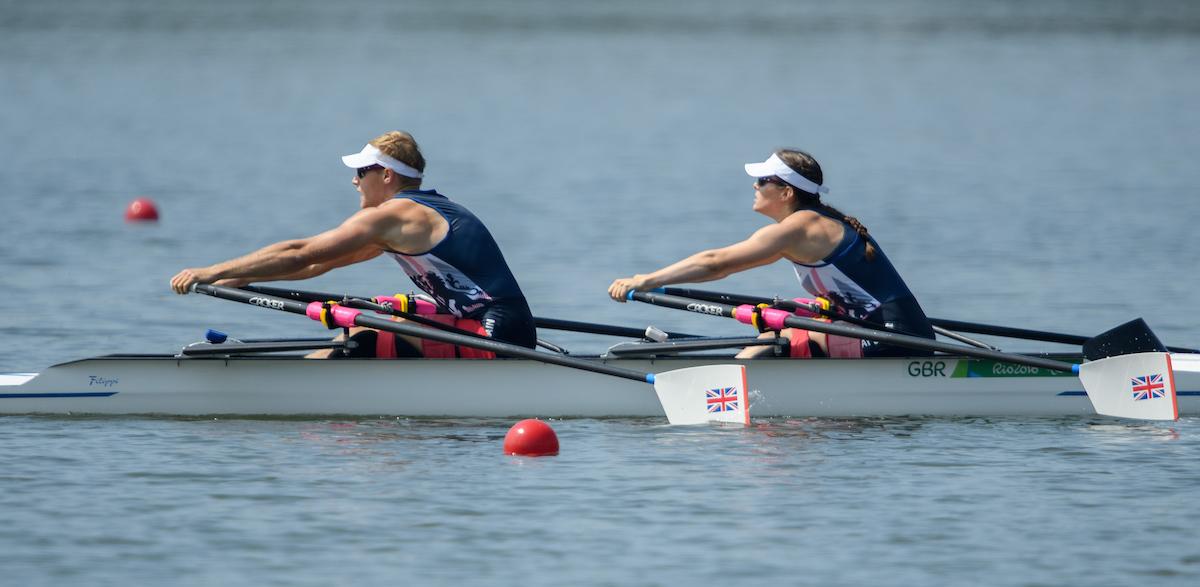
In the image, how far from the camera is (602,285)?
2122 centimetres

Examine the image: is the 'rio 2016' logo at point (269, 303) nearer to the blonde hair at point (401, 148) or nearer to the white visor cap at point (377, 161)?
the white visor cap at point (377, 161)

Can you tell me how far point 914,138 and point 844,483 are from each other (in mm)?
31919

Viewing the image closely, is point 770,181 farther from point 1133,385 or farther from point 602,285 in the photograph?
point 602,285

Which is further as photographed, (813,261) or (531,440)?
(813,261)

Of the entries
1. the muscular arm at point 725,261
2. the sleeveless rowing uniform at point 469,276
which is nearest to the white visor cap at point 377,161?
the sleeveless rowing uniform at point 469,276

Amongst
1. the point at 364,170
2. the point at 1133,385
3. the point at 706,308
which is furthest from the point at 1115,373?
the point at 364,170

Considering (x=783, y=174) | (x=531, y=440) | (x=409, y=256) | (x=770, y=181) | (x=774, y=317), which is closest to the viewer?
(x=531, y=440)

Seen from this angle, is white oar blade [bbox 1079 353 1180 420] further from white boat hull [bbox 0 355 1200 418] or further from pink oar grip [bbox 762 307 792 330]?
pink oar grip [bbox 762 307 792 330]

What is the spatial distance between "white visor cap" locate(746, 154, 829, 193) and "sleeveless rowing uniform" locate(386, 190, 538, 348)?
1.71 m

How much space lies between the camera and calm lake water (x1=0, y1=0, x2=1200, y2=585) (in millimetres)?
9852

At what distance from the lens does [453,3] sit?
11806 cm

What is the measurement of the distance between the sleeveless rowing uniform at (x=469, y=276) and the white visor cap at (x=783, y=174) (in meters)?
1.71

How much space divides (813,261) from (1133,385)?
6.98ft

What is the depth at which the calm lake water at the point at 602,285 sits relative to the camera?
32.3 feet
